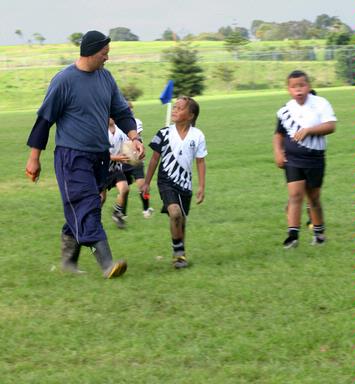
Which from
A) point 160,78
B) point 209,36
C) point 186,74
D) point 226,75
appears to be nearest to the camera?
point 186,74

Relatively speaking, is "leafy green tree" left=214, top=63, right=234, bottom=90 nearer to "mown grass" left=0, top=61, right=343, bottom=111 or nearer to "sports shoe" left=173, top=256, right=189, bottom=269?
"mown grass" left=0, top=61, right=343, bottom=111

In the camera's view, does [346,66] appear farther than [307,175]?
Yes

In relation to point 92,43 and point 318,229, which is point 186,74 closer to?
point 318,229

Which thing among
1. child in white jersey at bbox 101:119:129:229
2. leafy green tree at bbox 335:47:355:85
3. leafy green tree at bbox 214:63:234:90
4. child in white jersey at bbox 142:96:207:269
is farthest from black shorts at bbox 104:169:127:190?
leafy green tree at bbox 214:63:234:90

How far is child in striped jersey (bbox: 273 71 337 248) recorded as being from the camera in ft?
24.6

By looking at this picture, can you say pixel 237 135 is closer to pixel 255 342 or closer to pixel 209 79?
pixel 255 342

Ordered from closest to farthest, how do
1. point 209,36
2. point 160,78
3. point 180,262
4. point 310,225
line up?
1. point 180,262
2. point 310,225
3. point 160,78
4. point 209,36

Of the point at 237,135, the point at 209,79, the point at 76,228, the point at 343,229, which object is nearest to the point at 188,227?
the point at 343,229

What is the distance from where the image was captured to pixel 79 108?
6.61 m

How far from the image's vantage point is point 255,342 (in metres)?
4.98

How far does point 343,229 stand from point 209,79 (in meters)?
52.4

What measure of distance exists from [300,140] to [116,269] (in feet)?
7.61

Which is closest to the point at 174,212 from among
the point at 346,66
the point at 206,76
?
the point at 346,66

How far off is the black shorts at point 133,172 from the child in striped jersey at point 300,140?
2.62 metres
